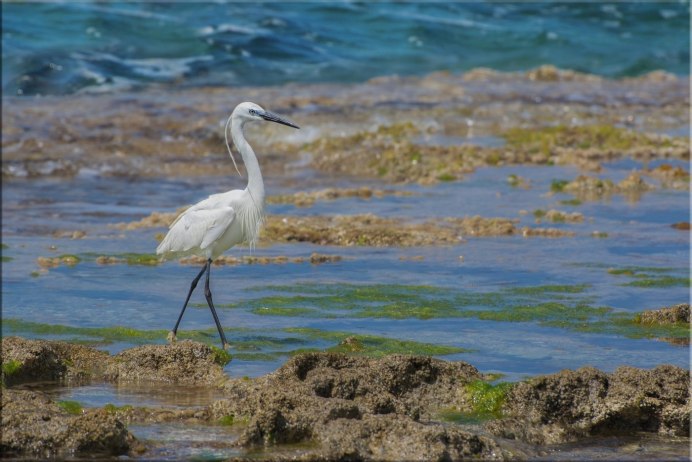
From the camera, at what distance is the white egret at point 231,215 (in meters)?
7.48

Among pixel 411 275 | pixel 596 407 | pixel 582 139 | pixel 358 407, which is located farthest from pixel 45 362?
pixel 582 139

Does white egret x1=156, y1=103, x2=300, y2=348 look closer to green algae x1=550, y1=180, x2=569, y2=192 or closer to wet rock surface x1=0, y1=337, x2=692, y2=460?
wet rock surface x1=0, y1=337, x2=692, y2=460

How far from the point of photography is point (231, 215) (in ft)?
24.5

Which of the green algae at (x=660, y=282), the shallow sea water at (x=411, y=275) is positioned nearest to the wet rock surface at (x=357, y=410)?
the shallow sea water at (x=411, y=275)

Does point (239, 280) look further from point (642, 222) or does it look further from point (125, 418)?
point (642, 222)

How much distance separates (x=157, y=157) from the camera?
16656 millimetres

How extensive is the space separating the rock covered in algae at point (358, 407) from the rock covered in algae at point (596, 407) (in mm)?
404

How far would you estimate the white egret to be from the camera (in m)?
7.48

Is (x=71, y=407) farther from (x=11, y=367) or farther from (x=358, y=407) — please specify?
(x=358, y=407)

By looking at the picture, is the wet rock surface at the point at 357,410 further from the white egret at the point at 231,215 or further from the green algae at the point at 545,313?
the green algae at the point at 545,313

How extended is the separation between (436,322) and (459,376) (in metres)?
1.78

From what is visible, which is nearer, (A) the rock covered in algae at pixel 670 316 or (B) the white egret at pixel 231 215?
(A) the rock covered in algae at pixel 670 316

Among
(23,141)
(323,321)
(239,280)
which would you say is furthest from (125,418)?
(23,141)

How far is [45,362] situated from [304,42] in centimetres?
2430
